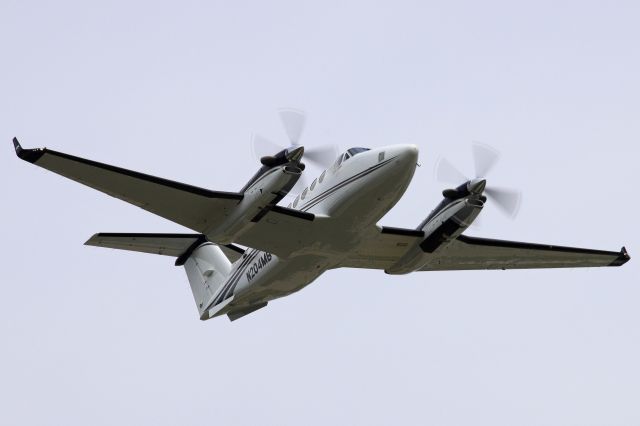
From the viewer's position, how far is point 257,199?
964 inches

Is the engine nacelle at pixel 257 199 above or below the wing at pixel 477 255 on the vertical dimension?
above

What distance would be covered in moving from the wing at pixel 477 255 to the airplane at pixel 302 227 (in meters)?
0.03

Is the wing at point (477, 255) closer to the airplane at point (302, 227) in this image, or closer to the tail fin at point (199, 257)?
the airplane at point (302, 227)

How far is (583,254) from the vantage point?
101 feet

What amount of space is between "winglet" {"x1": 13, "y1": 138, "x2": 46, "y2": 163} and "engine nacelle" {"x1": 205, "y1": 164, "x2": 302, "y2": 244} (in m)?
4.47

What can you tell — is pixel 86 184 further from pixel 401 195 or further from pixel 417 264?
pixel 417 264

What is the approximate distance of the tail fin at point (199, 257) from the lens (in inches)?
1185

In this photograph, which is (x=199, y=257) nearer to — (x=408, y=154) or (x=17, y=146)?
(x=17, y=146)

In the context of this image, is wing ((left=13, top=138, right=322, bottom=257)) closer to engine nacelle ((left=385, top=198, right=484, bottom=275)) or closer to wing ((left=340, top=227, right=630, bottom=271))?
wing ((left=340, top=227, right=630, bottom=271))

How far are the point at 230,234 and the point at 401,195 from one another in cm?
416

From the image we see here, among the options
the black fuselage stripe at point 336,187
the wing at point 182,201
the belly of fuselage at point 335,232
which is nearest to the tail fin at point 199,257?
the belly of fuselage at point 335,232

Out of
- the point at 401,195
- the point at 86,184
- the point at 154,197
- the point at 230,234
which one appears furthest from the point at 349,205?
the point at 86,184

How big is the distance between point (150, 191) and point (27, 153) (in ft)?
9.99

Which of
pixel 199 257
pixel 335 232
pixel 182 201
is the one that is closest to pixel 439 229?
pixel 335 232
